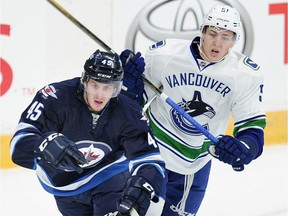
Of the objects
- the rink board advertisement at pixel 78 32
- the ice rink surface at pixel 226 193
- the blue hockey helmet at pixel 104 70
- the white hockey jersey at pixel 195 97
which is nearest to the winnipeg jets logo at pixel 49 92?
the blue hockey helmet at pixel 104 70

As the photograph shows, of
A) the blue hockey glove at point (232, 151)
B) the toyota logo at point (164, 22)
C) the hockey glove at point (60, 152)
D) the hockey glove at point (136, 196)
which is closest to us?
the hockey glove at point (60, 152)

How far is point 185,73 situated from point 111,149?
2.03 ft

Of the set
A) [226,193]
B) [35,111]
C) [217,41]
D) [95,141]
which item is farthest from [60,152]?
[226,193]

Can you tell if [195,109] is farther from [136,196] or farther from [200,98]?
[136,196]

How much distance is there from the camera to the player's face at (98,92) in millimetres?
3119

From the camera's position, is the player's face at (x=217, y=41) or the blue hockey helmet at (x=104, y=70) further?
the player's face at (x=217, y=41)

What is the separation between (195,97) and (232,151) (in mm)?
389

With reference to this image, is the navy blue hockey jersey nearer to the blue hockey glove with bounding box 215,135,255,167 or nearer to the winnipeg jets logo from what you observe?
the winnipeg jets logo

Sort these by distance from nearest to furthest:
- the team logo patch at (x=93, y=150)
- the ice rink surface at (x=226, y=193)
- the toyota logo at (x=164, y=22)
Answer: the team logo patch at (x=93, y=150) < the ice rink surface at (x=226, y=193) < the toyota logo at (x=164, y=22)

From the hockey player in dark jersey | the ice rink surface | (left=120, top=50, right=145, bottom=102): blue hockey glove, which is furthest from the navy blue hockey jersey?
the ice rink surface

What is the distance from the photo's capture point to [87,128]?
325 cm

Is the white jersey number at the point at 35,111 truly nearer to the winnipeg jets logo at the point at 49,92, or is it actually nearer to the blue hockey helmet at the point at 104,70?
the winnipeg jets logo at the point at 49,92

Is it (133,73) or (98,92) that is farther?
(133,73)

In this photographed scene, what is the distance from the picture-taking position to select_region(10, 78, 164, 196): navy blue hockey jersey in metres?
3.12
